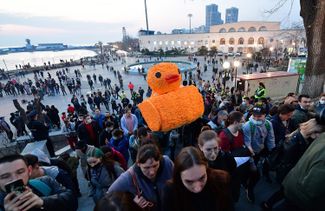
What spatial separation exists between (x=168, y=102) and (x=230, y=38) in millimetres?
69476

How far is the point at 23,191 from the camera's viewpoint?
4.78 ft

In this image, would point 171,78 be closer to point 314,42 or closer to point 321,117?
point 321,117

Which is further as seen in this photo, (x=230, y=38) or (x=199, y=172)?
(x=230, y=38)

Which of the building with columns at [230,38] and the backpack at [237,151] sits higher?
the building with columns at [230,38]

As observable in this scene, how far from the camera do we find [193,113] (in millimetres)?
3975

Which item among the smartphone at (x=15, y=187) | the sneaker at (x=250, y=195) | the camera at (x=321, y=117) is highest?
the camera at (x=321, y=117)

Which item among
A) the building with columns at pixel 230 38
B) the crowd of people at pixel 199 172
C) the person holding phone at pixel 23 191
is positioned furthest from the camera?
the building with columns at pixel 230 38

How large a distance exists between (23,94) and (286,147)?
85.9ft

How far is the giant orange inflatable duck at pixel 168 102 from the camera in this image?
3.72 m

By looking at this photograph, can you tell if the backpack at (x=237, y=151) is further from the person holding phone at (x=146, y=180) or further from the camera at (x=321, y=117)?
the person holding phone at (x=146, y=180)

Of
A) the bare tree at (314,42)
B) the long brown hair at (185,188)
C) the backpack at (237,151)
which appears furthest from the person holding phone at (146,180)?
the bare tree at (314,42)

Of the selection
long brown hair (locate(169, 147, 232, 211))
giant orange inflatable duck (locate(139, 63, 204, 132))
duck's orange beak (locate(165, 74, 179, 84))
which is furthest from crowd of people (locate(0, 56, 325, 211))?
duck's orange beak (locate(165, 74, 179, 84))

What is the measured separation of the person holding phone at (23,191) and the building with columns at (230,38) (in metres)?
63.6

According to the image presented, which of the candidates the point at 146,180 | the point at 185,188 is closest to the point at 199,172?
the point at 185,188
